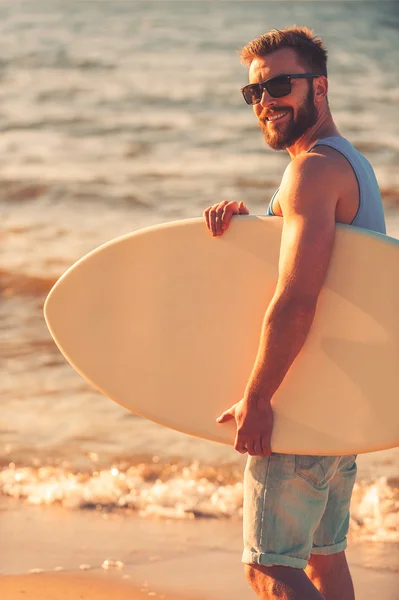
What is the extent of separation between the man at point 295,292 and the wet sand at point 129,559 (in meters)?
0.94

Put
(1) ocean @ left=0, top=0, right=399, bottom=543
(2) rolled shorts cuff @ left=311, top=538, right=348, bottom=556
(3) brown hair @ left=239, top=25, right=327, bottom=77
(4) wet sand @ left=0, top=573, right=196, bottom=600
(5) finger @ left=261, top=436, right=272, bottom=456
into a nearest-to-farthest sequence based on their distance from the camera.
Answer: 1. (5) finger @ left=261, top=436, right=272, bottom=456
2. (3) brown hair @ left=239, top=25, right=327, bottom=77
3. (2) rolled shorts cuff @ left=311, top=538, right=348, bottom=556
4. (4) wet sand @ left=0, top=573, right=196, bottom=600
5. (1) ocean @ left=0, top=0, right=399, bottom=543

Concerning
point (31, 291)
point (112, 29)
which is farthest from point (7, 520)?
point (112, 29)

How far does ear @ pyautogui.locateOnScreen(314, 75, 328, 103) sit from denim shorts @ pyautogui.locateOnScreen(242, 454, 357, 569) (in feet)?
2.63

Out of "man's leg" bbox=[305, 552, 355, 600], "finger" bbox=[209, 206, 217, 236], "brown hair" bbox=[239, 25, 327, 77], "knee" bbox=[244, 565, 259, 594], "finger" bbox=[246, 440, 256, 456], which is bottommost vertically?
"man's leg" bbox=[305, 552, 355, 600]

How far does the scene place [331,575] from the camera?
96.3 inches

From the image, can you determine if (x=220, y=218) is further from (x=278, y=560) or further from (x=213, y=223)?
(x=278, y=560)

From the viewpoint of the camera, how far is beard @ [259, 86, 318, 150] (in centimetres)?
224

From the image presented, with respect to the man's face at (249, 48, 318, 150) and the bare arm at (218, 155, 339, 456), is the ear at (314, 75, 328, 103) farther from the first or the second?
the bare arm at (218, 155, 339, 456)

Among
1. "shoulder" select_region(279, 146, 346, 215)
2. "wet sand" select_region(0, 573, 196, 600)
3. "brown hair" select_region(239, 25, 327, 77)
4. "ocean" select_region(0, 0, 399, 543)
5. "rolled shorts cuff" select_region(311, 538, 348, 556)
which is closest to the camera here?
"shoulder" select_region(279, 146, 346, 215)

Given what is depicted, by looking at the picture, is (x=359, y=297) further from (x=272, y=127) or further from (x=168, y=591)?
(x=168, y=591)

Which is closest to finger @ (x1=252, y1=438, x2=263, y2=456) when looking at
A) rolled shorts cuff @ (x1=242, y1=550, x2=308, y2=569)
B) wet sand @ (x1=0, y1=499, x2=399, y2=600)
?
rolled shorts cuff @ (x1=242, y1=550, x2=308, y2=569)

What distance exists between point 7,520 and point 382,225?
2.14 m

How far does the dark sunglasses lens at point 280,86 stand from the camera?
88.0 inches

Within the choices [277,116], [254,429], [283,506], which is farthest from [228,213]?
[283,506]
